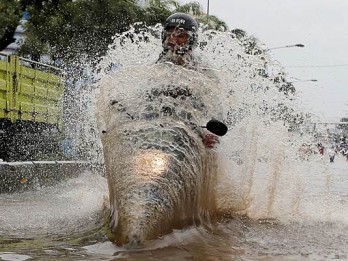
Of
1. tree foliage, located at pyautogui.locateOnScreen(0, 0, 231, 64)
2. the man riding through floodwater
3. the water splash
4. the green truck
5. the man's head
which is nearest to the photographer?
the water splash

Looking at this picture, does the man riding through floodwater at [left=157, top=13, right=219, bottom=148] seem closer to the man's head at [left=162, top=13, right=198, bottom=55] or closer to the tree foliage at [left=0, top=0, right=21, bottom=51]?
the man's head at [left=162, top=13, right=198, bottom=55]

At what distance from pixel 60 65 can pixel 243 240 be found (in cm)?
1578

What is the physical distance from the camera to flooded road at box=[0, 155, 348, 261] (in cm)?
543

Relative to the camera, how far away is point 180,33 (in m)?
9.12

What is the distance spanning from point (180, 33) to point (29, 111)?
535 centimetres

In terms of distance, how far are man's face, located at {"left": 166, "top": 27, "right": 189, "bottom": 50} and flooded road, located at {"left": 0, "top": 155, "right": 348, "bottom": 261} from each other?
2356 mm

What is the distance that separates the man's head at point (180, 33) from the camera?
29.8 feet

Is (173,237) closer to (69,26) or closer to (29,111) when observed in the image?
(29,111)

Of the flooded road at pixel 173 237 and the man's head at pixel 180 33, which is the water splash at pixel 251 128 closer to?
the man's head at pixel 180 33

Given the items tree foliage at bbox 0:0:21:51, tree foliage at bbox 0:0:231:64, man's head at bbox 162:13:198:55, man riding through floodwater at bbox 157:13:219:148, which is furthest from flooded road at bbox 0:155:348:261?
tree foliage at bbox 0:0:231:64

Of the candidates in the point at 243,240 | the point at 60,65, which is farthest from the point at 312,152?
the point at 60,65

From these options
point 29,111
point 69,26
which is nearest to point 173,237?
point 29,111

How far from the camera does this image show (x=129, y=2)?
2314cm

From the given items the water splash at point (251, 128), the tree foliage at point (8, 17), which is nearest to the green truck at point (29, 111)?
the water splash at point (251, 128)
